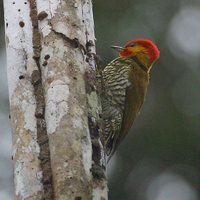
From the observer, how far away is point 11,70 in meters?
3.75

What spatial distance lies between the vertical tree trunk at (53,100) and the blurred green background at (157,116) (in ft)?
12.3

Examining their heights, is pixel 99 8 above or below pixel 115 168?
above

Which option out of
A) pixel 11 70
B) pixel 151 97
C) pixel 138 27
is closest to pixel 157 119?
pixel 151 97

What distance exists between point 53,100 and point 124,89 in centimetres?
164

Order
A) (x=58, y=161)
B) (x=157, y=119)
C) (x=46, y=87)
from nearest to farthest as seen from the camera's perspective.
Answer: (x=58, y=161)
(x=46, y=87)
(x=157, y=119)

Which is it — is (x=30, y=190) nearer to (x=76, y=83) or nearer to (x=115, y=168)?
(x=76, y=83)

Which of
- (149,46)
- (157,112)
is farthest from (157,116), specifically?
(149,46)

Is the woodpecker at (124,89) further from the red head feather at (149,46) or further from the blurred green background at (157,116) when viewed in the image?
the blurred green background at (157,116)

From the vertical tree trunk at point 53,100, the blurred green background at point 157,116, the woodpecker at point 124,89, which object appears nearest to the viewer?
the vertical tree trunk at point 53,100

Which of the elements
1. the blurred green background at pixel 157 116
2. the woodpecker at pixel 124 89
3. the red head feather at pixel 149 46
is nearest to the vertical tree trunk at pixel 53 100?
the woodpecker at pixel 124 89

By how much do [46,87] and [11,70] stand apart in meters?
0.25

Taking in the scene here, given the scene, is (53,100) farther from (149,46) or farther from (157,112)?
(157,112)

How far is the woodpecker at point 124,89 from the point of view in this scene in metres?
4.93

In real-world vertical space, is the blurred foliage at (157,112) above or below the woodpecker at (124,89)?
below
